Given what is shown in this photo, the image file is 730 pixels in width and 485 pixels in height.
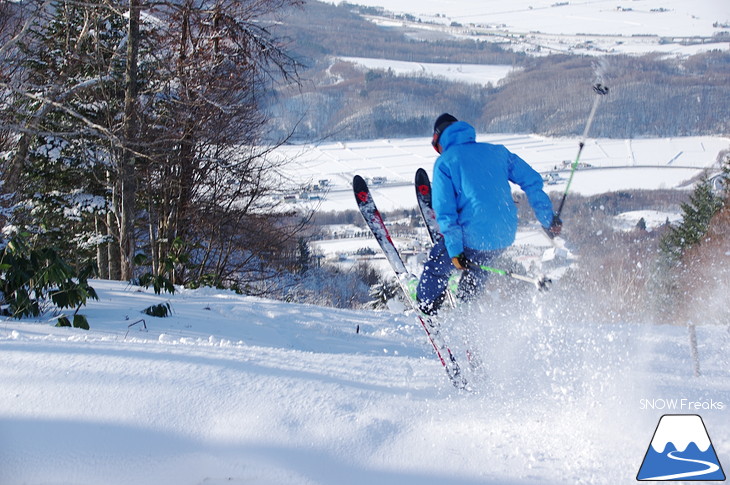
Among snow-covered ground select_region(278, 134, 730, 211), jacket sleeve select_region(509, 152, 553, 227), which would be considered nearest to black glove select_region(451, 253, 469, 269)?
jacket sleeve select_region(509, 152, 553, 227)

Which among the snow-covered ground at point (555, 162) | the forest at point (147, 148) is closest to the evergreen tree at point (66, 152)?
the forest at point (147, 148)

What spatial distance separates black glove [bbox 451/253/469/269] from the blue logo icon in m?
1.66

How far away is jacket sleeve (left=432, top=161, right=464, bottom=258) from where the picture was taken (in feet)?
12.8

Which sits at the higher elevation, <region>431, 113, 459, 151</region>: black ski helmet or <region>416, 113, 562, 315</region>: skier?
<region>431, 113, 459, 151</region>: black ski helmet

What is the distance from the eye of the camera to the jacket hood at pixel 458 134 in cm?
393

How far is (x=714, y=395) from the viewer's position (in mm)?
3152

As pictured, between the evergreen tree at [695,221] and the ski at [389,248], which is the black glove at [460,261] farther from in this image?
the evergreen tree at [695,221]

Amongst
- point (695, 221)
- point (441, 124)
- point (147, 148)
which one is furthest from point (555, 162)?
point (441, 124)

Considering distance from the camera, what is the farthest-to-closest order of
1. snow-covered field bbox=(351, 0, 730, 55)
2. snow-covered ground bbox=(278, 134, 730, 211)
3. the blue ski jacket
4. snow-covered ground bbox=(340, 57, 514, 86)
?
snow-covered field bbox=(351, 0, 730, 55) → snow-covered ground bbox=(340, 57, 514, 86) → snow-covered ground bbox=(278, 134, 730, 211) → the blue ski jacket

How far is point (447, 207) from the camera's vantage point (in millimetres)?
3902

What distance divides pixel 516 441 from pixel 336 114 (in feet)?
176

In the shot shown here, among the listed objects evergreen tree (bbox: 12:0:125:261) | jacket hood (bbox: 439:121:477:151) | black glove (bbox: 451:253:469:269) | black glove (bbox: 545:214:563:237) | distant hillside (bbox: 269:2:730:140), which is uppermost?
distant hillside (bbox: 269:2:730:140)

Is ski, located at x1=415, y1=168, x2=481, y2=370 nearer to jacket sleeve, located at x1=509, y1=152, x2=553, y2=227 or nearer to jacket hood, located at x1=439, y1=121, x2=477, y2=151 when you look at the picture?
jacket sleeve, located at x1=509, y1=152, x2=553, y2=227

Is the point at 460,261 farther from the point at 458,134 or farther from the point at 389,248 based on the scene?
the point at 389,248
